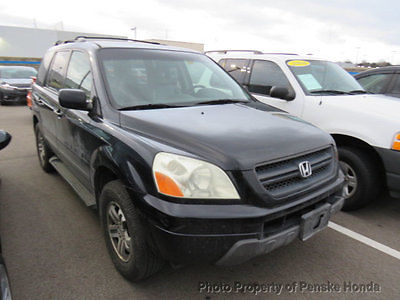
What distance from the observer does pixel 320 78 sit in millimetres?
4406

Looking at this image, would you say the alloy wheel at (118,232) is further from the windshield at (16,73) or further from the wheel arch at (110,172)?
the windshield at (16,73)

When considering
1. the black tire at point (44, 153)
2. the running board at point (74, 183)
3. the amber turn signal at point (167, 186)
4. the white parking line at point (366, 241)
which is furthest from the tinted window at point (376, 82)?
the black tire at point (44, 153)

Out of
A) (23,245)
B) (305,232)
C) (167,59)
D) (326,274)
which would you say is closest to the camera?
(305,232)

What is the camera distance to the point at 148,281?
2.36 meters

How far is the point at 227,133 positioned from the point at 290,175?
52cm

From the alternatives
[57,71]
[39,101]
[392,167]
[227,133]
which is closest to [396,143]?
[392,167]

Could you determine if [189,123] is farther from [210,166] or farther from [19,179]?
[19,179]

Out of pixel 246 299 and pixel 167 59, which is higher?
pixel 167 59

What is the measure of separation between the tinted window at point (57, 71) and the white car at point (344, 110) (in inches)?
102

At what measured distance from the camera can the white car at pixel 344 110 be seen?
126 inches

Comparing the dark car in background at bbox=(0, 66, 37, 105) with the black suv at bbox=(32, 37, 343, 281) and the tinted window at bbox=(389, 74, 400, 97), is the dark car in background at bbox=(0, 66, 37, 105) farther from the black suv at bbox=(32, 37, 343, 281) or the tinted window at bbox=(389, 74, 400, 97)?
the tinted window at bbox=(389, 74, 400, 97)

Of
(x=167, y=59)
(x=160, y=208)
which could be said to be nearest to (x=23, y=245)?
(x=160, y=208)

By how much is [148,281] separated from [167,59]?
2.15m

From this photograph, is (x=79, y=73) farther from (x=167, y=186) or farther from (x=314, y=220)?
(x=314, y=220)
